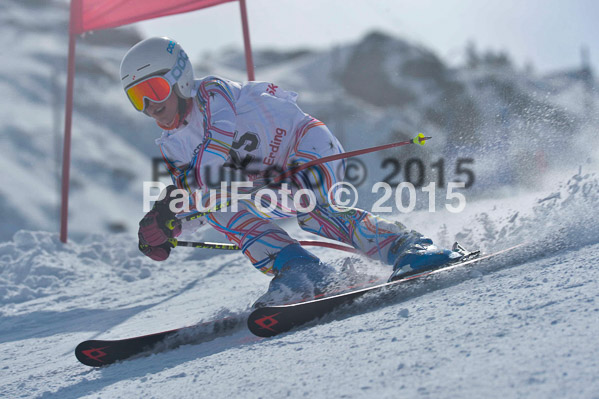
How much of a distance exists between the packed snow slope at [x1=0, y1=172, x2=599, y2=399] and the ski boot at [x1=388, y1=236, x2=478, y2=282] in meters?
0.18

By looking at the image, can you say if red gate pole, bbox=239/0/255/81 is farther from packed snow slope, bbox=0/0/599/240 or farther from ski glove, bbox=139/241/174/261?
ski glove, bbox=139/241/174/261

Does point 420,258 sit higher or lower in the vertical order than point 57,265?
higher

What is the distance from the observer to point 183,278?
14.7ft

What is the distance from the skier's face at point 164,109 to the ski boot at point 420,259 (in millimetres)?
1209

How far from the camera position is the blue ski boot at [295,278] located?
262 cm

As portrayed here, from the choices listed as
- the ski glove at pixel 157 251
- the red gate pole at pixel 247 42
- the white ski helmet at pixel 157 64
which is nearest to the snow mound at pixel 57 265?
the ski glove at pixel 157 251

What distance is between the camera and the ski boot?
2.53 m

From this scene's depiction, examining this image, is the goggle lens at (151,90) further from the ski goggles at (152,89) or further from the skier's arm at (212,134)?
the skier's arm at (212,134)

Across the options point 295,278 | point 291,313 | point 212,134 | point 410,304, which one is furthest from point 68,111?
Result: point 410,304

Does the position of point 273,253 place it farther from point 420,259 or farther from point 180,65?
point 180,65

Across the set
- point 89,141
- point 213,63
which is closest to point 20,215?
point 89,141

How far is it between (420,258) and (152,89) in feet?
4.53

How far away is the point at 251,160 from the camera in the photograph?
2.93 metres

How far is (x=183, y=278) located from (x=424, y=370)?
317cm
